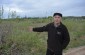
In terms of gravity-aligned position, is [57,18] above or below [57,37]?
above

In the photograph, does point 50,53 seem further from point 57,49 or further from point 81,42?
point 81,42

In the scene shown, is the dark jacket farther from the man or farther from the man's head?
the man's head

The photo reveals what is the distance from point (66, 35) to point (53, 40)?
0.39 meters

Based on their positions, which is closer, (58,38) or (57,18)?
(57,18)

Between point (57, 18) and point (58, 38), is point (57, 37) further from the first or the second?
point (57, 18)

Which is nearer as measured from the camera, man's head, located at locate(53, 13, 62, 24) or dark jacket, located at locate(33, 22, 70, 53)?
man's head, located at locate(53, 13, 62, 24)

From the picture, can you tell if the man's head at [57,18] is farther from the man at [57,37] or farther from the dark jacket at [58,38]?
the dark jacket at [58,38]

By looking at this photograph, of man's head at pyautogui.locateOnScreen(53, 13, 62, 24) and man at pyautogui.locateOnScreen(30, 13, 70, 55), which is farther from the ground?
man's head at pyautogui.locateOnScreen(53, 13, 62, 24)

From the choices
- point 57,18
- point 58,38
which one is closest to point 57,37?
point 58,38

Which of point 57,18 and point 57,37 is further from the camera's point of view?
point 57,37

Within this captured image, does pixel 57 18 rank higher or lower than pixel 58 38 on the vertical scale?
higher

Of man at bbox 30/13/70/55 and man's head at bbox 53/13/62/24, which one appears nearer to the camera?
man's head at bbox 53/13/62/24

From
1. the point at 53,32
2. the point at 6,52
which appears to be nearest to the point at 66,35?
the point at 53,32

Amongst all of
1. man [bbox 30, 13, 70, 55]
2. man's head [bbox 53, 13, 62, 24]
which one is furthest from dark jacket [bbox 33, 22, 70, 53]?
man's head [bbox 53, 13, 62, 24]
